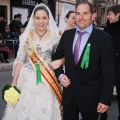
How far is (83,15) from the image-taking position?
8.95 feet

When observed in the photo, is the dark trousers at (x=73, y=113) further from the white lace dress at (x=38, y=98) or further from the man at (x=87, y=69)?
the white lace dress at (x=38, y=98)

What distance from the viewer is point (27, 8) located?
2147cm

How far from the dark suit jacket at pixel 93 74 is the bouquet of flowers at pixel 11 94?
736 millimetres

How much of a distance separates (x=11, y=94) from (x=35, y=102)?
0.27 meters

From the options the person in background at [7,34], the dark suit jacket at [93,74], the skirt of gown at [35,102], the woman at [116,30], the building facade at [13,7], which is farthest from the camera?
the building facade at [13,7]

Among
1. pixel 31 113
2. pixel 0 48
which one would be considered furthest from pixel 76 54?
pixel 0 48

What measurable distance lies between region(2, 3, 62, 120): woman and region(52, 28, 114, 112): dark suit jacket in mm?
538

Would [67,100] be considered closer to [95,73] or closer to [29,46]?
[95,73]

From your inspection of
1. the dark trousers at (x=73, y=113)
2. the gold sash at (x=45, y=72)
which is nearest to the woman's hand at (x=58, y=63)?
the dark trousers at (x=73, y=113)

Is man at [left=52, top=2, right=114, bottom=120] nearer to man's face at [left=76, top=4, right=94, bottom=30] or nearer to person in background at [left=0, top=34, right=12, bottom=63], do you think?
man's face at [left=76, top=4, right=94, bottom=30]

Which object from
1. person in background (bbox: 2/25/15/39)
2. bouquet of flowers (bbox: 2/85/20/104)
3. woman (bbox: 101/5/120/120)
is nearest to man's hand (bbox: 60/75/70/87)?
bouquet of flowers (bbox: 2/85/20/104)

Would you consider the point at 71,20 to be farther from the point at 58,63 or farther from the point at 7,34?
the point at 7,34

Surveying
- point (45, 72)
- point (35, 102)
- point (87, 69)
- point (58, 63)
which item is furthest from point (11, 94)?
point (87, 69)

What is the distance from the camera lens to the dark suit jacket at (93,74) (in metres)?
2.69
